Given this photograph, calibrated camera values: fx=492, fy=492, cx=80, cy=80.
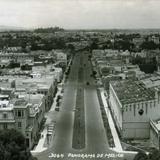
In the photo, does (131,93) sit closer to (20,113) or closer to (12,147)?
(20,113)

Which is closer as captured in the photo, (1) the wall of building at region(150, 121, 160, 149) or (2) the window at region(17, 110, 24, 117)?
(1) the wall of building at region(150, 121, 160, 149)

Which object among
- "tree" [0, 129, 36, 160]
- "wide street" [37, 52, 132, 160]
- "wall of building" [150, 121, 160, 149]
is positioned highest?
"tree" [0, 129, 36, 160]

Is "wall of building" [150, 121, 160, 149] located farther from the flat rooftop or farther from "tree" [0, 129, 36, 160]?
"tree" [0, 129, 36, 160]

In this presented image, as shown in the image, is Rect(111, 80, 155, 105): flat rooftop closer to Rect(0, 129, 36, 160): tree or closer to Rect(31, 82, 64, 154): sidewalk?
Rect(31, 82, 64, 154): sidewalk

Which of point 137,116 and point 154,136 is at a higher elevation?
point 137,116

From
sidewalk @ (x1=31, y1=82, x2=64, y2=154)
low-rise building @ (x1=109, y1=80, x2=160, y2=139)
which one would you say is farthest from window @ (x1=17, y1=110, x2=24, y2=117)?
low-rise building @ (x1=109, y1=80, x2=160, y2=139)

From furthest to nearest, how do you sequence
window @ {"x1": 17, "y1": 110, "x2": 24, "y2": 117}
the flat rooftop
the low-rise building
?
1. the flat rooftop
2. the low-rise building
3. window @ {"x1": 17, "y1": 110, "x2": 24, "y2": 117}

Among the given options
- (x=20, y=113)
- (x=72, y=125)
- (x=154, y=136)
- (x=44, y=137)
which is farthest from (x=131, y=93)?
(x=20, y=113)

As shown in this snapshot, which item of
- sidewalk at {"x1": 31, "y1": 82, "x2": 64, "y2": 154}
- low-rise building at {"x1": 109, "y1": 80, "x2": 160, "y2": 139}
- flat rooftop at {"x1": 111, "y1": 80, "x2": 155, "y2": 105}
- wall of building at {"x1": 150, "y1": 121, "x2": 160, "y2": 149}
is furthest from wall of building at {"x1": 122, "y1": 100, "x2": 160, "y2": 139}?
sidewalk at {"x1": 31, "y1": 82, "x2": 64, "y2": 154}

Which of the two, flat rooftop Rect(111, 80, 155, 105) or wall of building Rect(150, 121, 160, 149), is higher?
flat rooftop Rect(111, 80, 155, 105)

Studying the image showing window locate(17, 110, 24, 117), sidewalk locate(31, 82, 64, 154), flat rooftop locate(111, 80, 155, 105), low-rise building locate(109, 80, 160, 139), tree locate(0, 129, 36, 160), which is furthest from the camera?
flat rooftop locate(111, 80, 155, 105)
